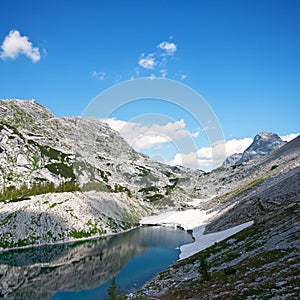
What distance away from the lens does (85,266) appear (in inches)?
3214

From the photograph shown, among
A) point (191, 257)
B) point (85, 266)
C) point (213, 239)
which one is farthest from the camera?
point (213, 239)

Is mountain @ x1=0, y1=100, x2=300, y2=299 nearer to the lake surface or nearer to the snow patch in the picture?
the lake surface

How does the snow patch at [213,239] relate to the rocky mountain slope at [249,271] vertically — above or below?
above

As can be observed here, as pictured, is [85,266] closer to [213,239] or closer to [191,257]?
[191,257]

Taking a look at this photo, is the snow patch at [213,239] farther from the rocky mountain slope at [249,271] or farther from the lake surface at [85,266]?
the rocky mountain slope at [249,271]

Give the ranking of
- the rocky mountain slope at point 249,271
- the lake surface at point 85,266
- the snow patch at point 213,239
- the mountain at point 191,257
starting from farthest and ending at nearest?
the snow patch at point 213,239 < the lake surface at point 85,266 < the mountain at point 191,257 < the rocky mountain slope at point 249,271

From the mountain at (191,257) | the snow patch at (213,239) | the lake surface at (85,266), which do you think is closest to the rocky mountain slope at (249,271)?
the mountain at (191,257)

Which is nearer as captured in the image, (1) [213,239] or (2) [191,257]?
(2) [191,257]

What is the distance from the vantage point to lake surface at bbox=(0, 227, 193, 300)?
6131cm

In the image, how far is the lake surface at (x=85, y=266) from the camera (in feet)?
201

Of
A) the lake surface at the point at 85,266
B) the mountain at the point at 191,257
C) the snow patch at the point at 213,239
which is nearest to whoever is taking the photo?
the mountain at the point at 191,257

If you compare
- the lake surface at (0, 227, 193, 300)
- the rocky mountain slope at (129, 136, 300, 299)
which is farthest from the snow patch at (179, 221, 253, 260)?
the rocky mountain slope at (129, 136, 300, 299)

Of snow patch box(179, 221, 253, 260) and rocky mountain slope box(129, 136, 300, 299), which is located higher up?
snow patch box(179, 221, 253, 260)

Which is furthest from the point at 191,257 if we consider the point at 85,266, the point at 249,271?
the point at 85,266
